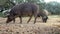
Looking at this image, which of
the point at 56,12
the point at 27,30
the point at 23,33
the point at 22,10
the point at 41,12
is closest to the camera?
the point at 23,33

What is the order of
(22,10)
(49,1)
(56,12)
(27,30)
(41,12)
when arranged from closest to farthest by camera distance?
1. (27,30)
2. (22,10)
3. (41,12)
4. (56,12)
5. (49,1)

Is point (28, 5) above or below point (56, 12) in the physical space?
above

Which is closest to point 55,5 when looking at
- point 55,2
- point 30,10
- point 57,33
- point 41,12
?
point 55,2

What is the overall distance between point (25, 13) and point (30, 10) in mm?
415

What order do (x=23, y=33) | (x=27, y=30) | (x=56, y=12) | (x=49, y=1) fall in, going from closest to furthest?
(x=23, y=33), (x=27, y=30), (x=56, y=12), (x=49, y=1)

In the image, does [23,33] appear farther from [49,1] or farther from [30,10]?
[49,1]

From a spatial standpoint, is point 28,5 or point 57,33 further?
point 28,5

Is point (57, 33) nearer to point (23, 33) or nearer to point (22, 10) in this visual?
point (23, 33)

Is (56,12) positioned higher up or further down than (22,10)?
further down

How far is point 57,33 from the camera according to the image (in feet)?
33.9

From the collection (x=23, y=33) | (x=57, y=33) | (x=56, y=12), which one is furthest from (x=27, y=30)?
(x=56, y=12)

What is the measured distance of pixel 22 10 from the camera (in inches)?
580

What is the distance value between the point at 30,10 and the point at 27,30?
457 centimetres

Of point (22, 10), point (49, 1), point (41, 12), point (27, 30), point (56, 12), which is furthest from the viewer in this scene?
point (49, 1)
